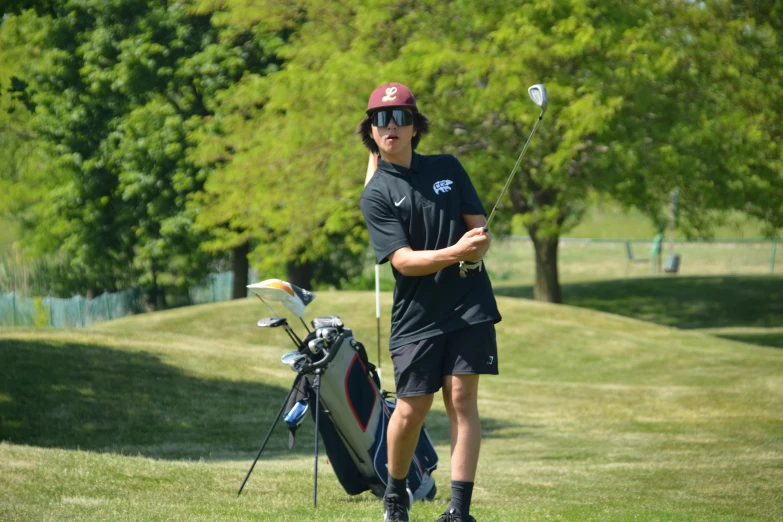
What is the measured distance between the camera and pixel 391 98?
531 centimetres

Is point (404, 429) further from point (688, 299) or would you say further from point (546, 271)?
point (688, 299)

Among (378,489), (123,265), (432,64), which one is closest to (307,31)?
(432,64)

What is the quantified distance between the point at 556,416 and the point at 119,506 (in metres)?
8.50

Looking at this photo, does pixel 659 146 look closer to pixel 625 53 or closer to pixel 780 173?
pixel 625 53

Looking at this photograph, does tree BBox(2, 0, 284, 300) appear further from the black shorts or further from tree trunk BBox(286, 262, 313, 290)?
A: the black shorts

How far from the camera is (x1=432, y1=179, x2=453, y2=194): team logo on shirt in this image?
517 cm

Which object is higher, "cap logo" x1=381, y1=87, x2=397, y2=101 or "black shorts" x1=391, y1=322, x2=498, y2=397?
"cap logo" x1=381, y1=87, x2=397, y2=101

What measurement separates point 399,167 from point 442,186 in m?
0.22

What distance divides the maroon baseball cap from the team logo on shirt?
0.40 meters

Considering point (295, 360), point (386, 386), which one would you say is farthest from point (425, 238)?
point (386, 386)

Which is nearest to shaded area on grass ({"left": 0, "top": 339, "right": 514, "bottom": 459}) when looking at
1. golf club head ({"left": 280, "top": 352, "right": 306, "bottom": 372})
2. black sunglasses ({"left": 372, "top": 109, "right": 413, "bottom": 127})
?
golf club head ({"left": 280, "top": 352, "right": 306, "bottom": 372})

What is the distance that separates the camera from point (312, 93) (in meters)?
24.0

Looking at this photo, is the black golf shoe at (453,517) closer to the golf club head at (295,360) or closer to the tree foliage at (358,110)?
the golf club head at (295,360)

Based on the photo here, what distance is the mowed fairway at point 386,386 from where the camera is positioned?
6.49 m
